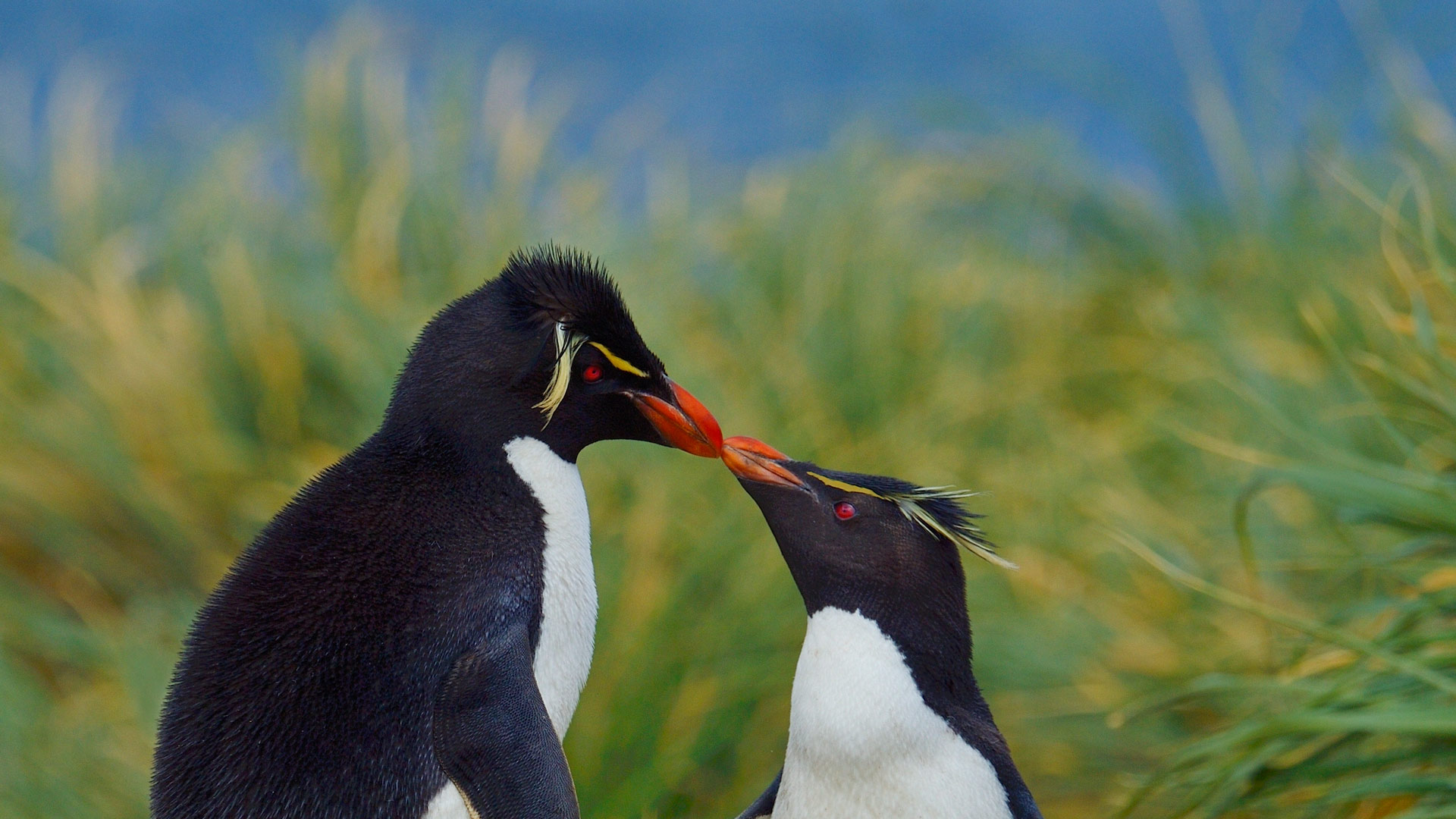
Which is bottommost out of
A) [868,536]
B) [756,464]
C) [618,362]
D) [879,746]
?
[879,746]

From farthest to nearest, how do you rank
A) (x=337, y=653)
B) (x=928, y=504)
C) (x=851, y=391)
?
1. (x=851, y=391)
2. (x=928, y=504)
3. (x=337, y=653)

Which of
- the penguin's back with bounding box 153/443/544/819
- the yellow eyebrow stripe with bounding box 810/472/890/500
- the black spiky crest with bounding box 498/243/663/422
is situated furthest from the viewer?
the yellow eyebrow stripe with bounding box 810/472/890/500

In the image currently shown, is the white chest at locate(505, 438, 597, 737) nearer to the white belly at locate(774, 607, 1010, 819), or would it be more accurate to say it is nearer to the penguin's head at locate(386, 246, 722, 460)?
the penguin's head at locate(386, 246, 722, 460)

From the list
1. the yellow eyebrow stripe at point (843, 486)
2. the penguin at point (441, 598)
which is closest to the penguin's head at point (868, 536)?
the yellow eyebrow stripe at point (843, 486)

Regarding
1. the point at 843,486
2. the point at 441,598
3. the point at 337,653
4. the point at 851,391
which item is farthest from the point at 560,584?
the point at 851,391

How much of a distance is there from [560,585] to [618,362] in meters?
0.26

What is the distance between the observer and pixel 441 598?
1355mm

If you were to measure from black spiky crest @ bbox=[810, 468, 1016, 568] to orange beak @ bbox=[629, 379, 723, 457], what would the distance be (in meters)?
0.15

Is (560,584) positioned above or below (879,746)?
above

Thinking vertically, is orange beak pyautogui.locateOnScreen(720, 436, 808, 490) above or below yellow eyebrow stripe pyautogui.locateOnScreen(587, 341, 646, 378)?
below

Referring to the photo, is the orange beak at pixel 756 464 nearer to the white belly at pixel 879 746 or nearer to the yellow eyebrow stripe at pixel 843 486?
the yellow eyebrow stripe at pixel 843 486

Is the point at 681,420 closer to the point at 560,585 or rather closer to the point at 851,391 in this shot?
the point at 560,585

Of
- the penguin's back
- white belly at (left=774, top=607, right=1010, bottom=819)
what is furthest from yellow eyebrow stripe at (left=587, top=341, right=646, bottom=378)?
white belly at (left=774, top=607, right=1010, bottom=819)

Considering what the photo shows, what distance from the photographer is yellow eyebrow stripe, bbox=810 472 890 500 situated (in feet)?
Result: 5.04
